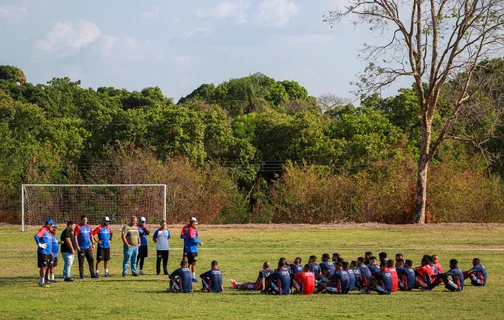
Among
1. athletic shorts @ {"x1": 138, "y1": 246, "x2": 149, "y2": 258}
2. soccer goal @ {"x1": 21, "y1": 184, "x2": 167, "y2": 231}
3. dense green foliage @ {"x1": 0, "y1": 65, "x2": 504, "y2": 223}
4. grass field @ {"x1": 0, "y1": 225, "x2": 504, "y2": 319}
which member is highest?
dense green foliage @ {"x1": 0, "y1": 65, "x2": 504, "y2": 223}

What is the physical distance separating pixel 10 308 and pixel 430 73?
33.6 m

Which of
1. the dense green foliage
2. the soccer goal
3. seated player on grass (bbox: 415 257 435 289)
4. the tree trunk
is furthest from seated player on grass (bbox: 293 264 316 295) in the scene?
the tree trunk

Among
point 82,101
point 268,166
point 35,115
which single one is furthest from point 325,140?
point 82,101

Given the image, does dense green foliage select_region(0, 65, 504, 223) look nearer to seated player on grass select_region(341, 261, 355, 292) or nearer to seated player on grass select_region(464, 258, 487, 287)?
seated player on grass select_region(464, 258, 487, 287)

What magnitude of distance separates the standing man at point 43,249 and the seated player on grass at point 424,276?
416 inches

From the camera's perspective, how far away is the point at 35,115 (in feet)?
186

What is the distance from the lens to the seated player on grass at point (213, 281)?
65.1 ft

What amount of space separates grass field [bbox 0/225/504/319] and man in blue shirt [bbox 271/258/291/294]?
0.44 meters

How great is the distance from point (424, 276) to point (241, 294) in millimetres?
5254

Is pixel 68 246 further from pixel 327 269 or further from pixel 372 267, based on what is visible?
pixel 372 267

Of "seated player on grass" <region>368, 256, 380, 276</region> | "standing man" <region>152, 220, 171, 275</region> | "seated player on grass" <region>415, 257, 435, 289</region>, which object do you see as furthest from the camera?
"standing man" <region>152, 220, 171, 275</region>

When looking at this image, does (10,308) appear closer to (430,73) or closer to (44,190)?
(44,190)

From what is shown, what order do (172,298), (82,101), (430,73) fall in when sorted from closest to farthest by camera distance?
(172,298) → (430,73) → (82,101)

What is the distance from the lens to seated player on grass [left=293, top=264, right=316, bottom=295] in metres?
19.5
